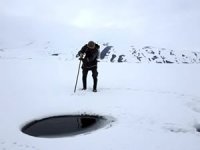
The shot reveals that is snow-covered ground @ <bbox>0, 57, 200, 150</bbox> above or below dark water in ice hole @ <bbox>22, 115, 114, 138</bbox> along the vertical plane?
above

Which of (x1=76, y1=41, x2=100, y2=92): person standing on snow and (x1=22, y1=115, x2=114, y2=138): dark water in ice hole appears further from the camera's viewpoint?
(x1=76, y1=41, x2=100, y2=92): person standing on snow

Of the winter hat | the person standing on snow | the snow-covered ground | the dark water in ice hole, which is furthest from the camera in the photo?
the person standing on snow

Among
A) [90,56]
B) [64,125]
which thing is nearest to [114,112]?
[64,125]

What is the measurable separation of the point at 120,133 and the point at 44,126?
2119mm

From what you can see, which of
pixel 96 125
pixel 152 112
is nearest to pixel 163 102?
pixel 152 112

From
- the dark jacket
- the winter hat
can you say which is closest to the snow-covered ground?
the dark jacket

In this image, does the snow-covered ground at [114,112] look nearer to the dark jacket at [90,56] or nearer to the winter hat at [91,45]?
the dark jacket at [90,56]

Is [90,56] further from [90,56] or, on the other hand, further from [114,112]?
[114,112]

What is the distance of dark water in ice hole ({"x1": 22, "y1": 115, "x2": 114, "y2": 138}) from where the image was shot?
611cm

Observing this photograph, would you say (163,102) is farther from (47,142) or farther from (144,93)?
(47,142)

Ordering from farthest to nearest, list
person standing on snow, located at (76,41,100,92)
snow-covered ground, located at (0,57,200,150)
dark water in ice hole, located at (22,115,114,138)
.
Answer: person standing on snow, located at (76,41,100,92)
dark water in ice hole, located at (22,115,114,138)
snow-covered ground, located at (0,57,200,150)

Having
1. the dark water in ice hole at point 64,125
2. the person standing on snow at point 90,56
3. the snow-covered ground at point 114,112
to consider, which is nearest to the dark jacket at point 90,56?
the person standing on snow at point 90,56

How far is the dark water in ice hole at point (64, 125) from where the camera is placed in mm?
6105

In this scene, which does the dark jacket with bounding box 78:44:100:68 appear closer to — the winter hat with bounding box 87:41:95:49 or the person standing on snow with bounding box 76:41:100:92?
the person standing on snow with bounding box 76:41:100:92
